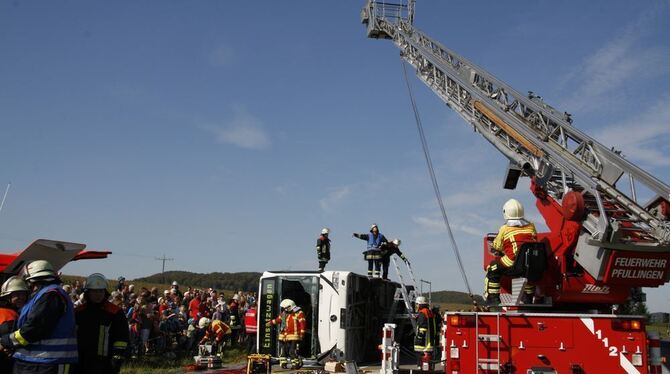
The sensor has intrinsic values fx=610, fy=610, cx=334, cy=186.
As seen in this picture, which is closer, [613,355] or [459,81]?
[613,355]

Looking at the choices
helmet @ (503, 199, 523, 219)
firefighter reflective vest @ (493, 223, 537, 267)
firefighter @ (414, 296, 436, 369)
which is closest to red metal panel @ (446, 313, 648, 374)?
firefighter reflective vest @ (493, 223, 537, 267)

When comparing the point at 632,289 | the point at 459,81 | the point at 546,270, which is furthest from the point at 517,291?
the point at 459,81

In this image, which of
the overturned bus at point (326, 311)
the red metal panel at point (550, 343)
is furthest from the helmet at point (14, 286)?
the overturned bus at point (326, 311)

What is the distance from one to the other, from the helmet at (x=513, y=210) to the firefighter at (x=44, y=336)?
4.94 meters

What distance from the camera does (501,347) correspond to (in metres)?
6.69

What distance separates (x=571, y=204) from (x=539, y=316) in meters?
1.38

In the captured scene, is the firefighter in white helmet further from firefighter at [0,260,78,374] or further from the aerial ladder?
the aerial ladder

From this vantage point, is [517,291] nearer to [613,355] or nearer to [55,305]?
[613,355]

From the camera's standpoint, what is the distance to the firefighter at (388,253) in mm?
13914

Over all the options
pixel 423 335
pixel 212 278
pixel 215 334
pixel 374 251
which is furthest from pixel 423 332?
pixel 212 278

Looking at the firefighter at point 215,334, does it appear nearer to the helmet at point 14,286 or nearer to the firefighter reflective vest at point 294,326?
the firefighter reflective vest at point 294,326

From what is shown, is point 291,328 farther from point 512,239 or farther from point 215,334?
point 512,239

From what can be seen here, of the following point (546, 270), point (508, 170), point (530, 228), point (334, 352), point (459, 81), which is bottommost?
point (334, 352)

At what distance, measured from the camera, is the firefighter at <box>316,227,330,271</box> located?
1436cm
